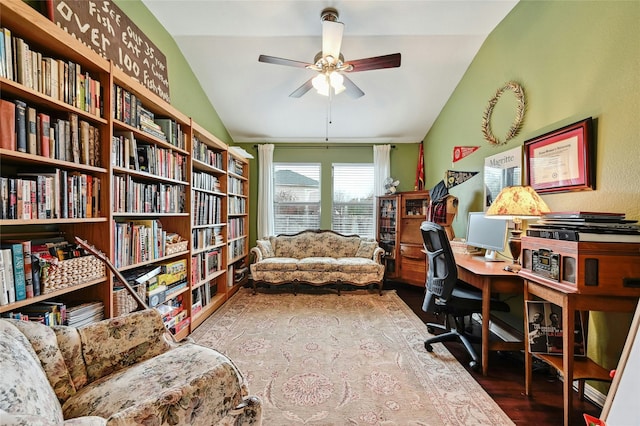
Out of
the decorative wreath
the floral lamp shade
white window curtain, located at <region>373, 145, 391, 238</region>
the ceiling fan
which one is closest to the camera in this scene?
the floral lamp shade

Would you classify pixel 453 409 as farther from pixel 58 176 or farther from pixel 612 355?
pixel 58 176

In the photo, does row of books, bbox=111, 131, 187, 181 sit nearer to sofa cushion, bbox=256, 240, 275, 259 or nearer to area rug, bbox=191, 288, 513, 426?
area rug, bbox=191, 288, 513, 426

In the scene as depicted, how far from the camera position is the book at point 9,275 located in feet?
3.90

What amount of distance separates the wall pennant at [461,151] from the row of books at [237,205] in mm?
3100

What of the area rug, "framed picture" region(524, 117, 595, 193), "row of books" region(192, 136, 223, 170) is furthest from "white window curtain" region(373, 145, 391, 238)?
"row of books" region(192, 136, 223, 170)

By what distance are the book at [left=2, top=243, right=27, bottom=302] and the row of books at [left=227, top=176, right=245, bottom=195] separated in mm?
2452

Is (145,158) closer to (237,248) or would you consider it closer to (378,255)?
(237,248)

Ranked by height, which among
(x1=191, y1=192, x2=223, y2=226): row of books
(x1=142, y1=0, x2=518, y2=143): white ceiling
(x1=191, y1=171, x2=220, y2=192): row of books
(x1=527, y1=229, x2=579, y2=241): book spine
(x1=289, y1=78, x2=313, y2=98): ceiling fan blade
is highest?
(x1=142, y1=0, x2=518, y2=143): white ceiling

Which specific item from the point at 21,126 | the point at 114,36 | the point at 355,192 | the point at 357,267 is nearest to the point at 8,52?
the point at 21,126

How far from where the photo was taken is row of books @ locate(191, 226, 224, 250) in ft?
9.32

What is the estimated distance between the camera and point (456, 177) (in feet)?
11.1

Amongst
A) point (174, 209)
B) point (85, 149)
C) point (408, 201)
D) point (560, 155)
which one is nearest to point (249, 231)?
point (174, 209)

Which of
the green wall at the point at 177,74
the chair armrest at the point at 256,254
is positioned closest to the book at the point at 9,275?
the green wall at the point at 177,74

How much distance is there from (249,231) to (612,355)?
4339mm
